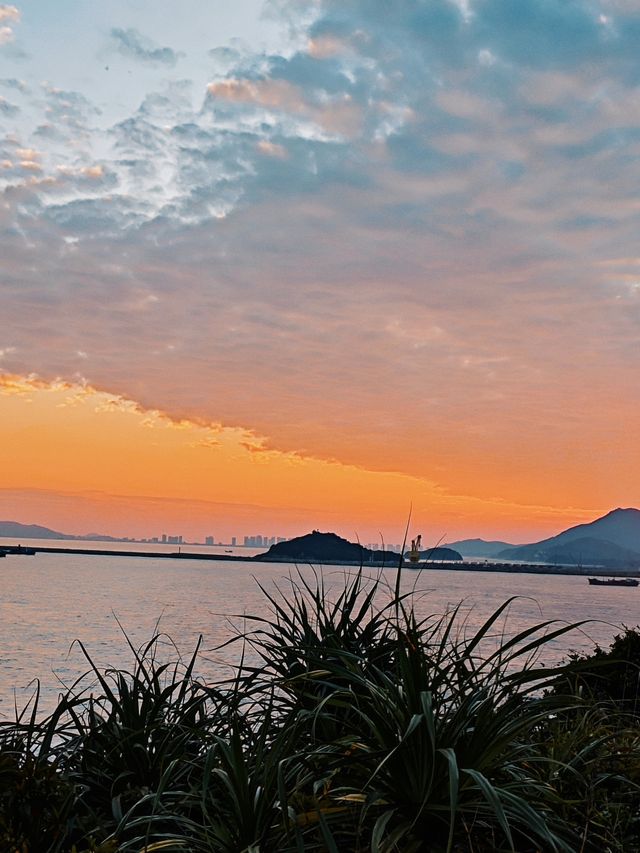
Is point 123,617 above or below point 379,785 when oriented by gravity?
below

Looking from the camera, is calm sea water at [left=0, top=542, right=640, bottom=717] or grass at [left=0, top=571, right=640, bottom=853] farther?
calm sea water at [left=0, top=542, right=640, bottom=717]

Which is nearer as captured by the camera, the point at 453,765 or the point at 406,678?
the point at 453,765

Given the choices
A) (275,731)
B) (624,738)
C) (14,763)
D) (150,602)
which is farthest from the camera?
(150,602)

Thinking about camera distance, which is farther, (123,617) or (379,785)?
(123,617)

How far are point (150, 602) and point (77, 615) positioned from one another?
19.6 meters

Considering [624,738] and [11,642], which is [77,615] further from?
[624,738]

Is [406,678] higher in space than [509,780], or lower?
higher

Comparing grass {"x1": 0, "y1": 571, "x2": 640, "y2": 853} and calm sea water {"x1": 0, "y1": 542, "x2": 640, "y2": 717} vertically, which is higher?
A: grass {"x1": 0, "y1": 571, "x2": 640, "y2": 853}

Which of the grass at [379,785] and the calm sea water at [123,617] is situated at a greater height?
the grass at [379,785]

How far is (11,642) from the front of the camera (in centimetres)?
4897

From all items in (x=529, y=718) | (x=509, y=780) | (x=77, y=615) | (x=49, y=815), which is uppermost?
(x=529, y=718)

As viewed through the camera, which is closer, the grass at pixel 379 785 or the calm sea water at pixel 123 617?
the grass at pixel 379 785

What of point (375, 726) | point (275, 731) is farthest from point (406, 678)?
point (275, 731)

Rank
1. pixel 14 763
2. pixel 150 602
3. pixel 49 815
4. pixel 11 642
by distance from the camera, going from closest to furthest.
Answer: pixel 49 815, pixel 14 763, pixel 11 642, pixel 150 602
